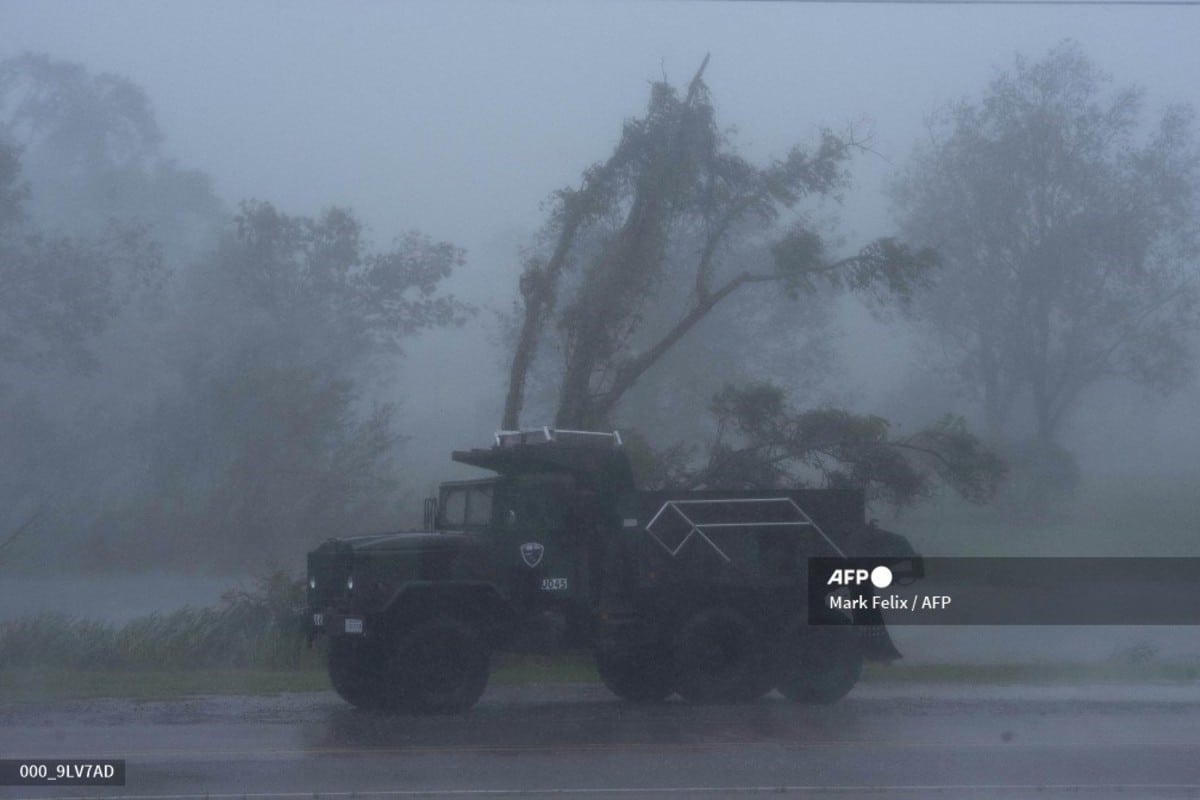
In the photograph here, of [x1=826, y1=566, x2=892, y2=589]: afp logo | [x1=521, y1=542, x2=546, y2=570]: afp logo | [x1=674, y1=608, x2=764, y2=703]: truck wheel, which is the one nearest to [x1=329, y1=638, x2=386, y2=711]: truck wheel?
[x1=521, y1=542, x2=546, y2=570]: afp logo

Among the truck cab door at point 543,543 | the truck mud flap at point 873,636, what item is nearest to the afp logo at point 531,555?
the truck cab door at point 543,543

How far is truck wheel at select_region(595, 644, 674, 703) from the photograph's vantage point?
44.7 feet

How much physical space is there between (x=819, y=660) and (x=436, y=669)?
390 cm

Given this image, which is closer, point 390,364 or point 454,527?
point 454,527

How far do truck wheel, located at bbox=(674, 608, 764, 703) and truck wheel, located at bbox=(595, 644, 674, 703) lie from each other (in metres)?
0.24

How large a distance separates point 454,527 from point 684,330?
7.36 m

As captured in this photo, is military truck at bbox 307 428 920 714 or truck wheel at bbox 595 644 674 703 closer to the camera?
military truck at bbox 307 428 920 714

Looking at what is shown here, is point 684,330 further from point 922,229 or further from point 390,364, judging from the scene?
point 390,364

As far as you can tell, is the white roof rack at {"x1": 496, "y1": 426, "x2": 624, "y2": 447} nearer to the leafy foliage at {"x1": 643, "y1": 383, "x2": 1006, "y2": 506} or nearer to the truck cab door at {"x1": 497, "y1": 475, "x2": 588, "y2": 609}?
the truck cab door at {"x1": 497, "y1": 475, "x2": 588, "y2": 609}

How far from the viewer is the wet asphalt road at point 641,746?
8688mm

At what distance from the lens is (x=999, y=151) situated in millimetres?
20500

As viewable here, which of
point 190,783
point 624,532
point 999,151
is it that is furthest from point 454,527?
point 999,151

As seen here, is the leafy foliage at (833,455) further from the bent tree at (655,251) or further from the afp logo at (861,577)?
the afp logo at (861,577)
